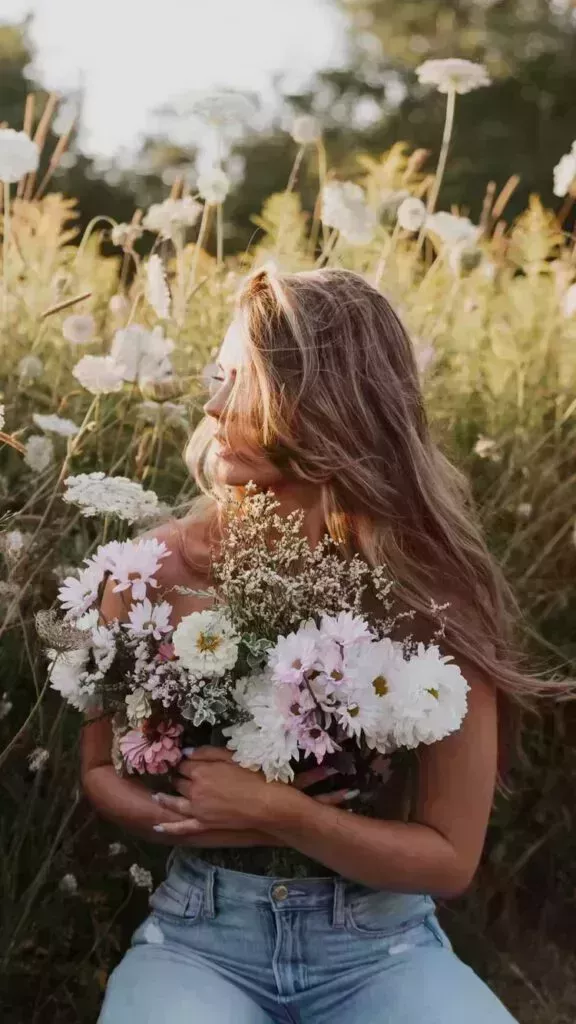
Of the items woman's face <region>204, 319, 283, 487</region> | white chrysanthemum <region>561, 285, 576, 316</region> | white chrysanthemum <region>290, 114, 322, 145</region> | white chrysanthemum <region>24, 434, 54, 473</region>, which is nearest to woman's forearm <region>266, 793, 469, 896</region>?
woman's face <region>204, 319, 283, 487</region>

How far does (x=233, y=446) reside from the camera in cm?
207

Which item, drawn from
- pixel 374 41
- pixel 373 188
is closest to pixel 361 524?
pixel 373 188

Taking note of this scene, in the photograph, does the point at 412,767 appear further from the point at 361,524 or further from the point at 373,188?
the point at 373,188

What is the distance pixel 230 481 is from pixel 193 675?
1.29 feet

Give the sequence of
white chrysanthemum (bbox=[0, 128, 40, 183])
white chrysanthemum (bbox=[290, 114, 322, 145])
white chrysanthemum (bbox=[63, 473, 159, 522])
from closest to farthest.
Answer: white chrysanthemum (bbox=[63, 473, 159, 522])
white chrysanthemum (bbox=[0, 128, 40, 183])
white chrysanthemum (bbox=[290, 114, 322, 145])

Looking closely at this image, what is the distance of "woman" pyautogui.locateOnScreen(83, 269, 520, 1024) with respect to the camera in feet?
6.19

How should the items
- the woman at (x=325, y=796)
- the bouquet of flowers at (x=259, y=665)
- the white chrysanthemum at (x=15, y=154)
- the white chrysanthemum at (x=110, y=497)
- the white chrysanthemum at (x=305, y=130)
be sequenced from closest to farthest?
the bouquet of flowers at (x=259, y=665) → the woman at (x=325, y=796) → the white chrysanthemum at (x=110, y=497) → the white chrysanthemum at (x=15, y=154) → the white chrysanthemum at (x=305, y=130)

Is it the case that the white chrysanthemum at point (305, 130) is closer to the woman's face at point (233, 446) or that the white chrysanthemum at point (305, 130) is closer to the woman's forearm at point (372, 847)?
the woman's face at point (233, 446)

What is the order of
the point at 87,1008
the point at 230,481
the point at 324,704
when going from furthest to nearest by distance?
1. the point at 87,1008
2. the point at 230,481
3. the point at 324,704

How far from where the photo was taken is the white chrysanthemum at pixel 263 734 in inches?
70.5

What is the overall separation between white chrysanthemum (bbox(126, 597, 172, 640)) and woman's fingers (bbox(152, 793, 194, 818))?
0.85 ft

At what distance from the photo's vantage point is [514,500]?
3.21 metres

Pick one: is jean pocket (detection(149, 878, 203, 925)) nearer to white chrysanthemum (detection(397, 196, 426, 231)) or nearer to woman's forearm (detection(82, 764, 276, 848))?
woman's forearm (detection(82, 764, 276, 848))

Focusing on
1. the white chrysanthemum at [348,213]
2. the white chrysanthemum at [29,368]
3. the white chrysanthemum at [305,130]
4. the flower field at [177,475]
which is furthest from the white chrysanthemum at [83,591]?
the white chrysanthemum at [305,130]
